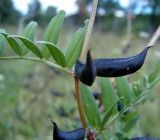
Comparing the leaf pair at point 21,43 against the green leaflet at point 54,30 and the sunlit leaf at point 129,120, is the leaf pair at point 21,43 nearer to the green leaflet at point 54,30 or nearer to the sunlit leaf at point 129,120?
the green leaflet at point 54,30

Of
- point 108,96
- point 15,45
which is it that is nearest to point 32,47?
point 15,45

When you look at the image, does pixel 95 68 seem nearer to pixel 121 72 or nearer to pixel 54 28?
pixel 121 72

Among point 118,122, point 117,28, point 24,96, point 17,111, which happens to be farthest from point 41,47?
point 117,28

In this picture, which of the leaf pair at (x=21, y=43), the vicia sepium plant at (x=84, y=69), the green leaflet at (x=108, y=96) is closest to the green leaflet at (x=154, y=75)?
the vicia sepium plant at (x=84, y=69)

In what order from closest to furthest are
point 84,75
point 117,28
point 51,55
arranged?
1. point 84,75
2. point 51,55
3. point 117,28

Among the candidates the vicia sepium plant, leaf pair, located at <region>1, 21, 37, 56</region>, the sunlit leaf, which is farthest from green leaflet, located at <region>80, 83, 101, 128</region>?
the sunlit leaf

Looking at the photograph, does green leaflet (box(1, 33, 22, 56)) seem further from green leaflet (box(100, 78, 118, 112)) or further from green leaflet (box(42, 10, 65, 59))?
green leaflet (box(100, 78, 118, 112))
